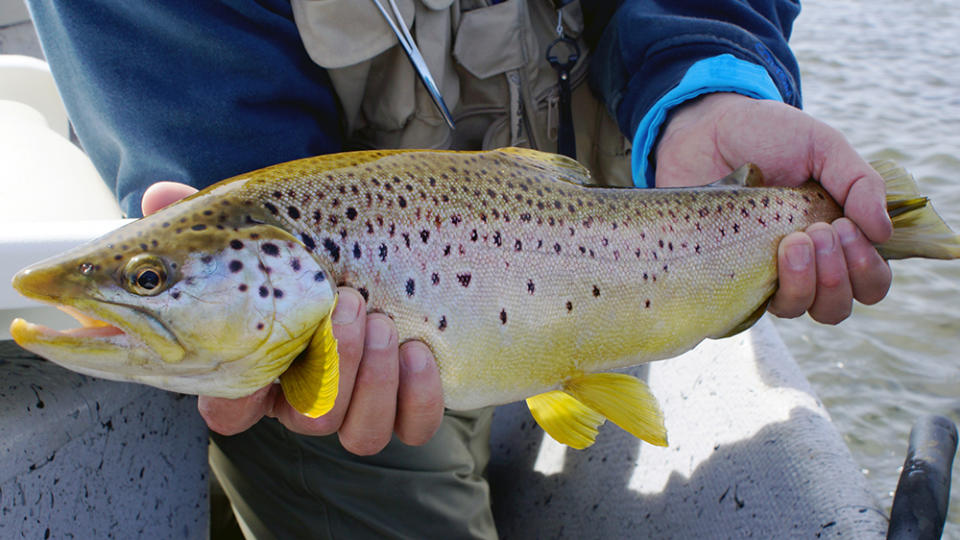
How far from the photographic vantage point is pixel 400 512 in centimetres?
237

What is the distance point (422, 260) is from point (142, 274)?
0.58 meters

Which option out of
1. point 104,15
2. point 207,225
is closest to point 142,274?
point 207,225

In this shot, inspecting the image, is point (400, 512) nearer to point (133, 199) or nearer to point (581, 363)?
point (581, 363)

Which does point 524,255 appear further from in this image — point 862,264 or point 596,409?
point 862,264

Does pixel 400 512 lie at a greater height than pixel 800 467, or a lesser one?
lesser

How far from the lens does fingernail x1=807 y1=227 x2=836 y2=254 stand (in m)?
2.03

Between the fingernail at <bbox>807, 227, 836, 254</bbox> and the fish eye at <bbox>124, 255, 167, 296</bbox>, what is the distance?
5.58ft

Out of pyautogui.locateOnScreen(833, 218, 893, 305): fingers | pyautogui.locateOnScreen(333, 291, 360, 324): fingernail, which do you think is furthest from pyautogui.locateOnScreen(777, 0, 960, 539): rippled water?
pyautogui.locateOnScreen(333, 291, 360, 324): fingernail

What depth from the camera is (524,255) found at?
1752 millimetres

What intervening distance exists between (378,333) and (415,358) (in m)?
0.11

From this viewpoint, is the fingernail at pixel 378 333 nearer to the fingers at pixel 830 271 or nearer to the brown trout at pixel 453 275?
the brown trout at pixel 453 275

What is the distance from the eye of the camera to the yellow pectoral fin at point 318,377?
58.0 inches

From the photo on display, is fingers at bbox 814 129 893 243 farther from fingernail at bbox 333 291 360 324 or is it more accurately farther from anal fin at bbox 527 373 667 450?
A: fingernail at bbox 333 291 360 324

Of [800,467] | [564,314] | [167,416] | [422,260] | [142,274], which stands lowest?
[167,416]
